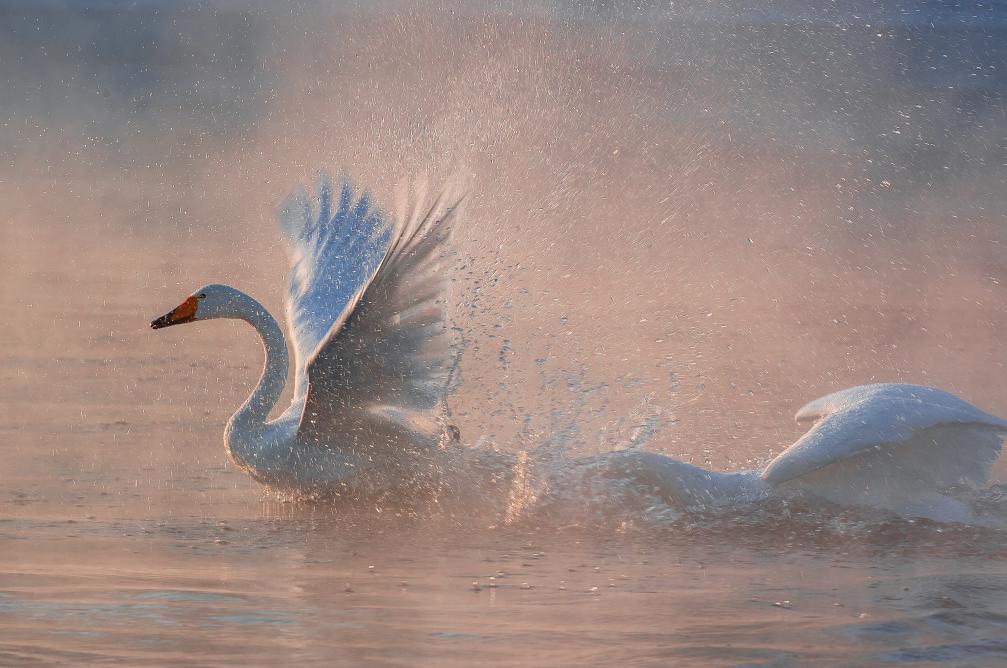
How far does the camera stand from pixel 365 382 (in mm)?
7219

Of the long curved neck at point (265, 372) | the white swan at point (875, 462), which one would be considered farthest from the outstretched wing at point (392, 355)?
the white swan at point (875, 462)

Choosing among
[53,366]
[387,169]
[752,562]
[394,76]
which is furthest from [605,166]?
[752,562]

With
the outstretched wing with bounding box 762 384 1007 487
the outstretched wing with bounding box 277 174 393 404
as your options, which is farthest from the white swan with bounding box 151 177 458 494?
the outstretched wing with bounding box 762 384 1007 487

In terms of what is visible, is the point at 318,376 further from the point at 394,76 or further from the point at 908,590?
the point at 394,76

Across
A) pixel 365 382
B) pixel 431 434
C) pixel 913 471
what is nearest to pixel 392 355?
pixel 365 382

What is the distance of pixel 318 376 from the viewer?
7074mm

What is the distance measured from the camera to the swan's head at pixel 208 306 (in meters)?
8.62

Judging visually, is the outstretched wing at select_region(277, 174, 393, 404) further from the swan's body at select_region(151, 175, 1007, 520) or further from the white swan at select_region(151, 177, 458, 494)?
the swan's body at select_region(151, 175, 1007, 520)

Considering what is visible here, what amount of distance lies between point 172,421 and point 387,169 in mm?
2613

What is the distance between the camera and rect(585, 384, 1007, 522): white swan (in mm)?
6848

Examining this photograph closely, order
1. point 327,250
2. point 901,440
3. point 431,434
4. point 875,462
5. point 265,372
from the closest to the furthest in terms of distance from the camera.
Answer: point 901,440 → point 875,462 → point 431,434 → point 265,372 → point 327,250

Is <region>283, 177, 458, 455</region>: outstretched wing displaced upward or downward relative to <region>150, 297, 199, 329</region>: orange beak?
downward

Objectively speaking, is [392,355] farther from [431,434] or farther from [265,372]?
[265,372]

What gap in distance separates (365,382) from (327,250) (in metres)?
2.64
